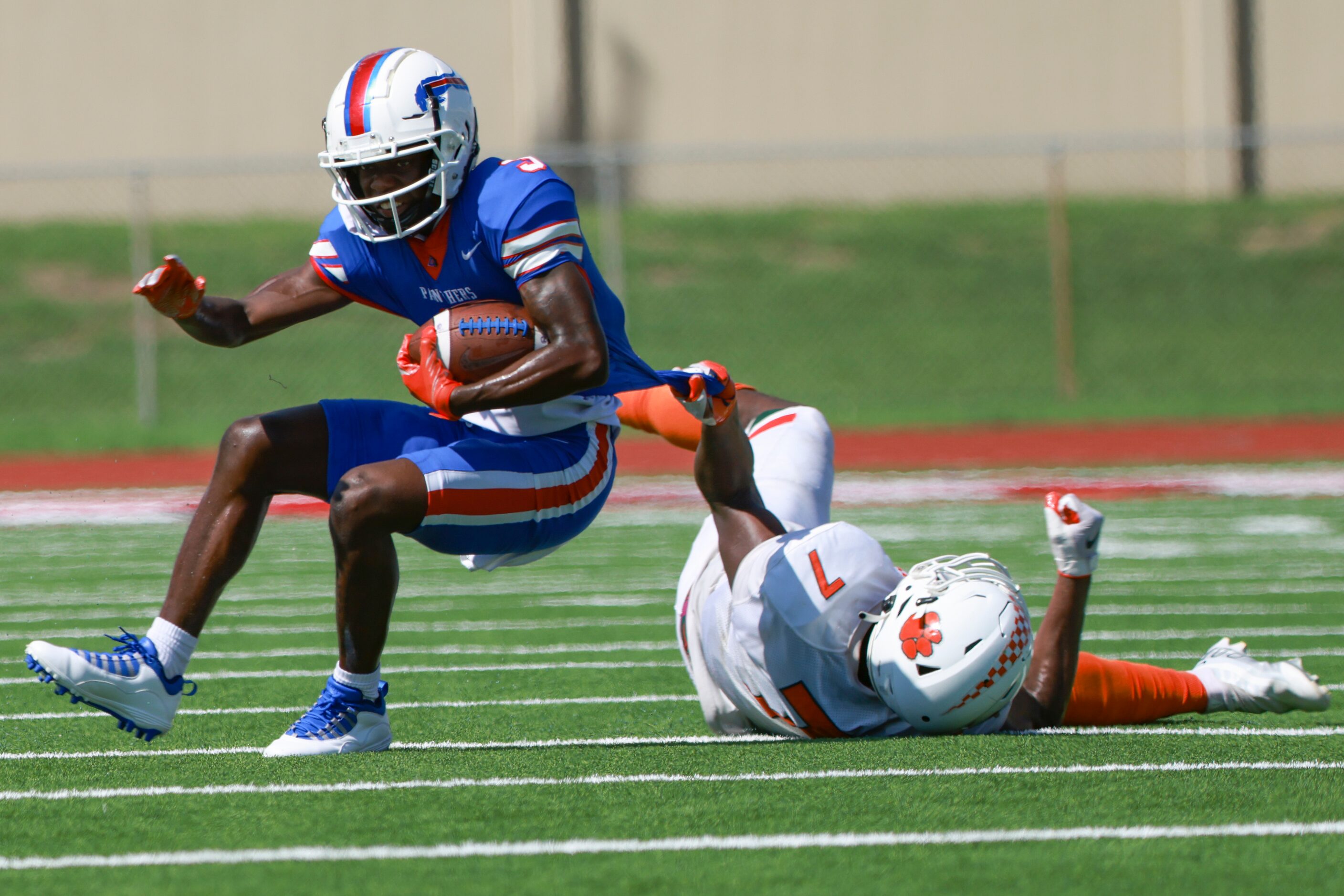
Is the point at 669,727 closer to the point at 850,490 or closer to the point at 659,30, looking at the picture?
the point at 850,490

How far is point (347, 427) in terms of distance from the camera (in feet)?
14.1

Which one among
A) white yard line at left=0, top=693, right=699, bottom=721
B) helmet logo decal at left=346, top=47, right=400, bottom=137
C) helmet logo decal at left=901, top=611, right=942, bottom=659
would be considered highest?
helmet logo decal at left=346, top=47, right=400, bottom=137

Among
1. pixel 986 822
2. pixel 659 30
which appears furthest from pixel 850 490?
pixel 659 30

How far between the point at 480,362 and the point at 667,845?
4.74 feet

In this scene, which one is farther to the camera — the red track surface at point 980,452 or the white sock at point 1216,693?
the red track surface at point 980,452

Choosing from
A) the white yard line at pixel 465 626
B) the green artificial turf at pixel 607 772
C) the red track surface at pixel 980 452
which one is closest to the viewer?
the green artificial turf at pixel 607 772

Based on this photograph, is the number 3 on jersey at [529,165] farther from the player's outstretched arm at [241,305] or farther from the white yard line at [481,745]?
the white yard line at [481,745]

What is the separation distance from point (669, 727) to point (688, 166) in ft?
56.0

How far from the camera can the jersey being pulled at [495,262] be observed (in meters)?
4.21

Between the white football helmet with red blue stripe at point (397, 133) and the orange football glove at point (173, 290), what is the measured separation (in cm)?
47

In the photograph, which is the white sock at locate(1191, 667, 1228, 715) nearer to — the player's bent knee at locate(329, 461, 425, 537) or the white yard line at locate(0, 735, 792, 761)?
the white yard line at locate(0, 735, 792, 761)

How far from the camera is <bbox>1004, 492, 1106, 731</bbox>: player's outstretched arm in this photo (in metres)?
4.34

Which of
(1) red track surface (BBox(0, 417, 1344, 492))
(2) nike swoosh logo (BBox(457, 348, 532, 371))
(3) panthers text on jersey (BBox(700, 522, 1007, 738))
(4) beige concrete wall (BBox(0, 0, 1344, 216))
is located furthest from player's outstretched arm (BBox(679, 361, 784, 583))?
(4) beige concrete wall (BBox(0, 0, 1344, 216))

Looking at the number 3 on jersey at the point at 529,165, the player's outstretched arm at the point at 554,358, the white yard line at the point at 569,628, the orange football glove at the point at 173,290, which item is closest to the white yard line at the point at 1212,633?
the white yard line at the point at 569,628
